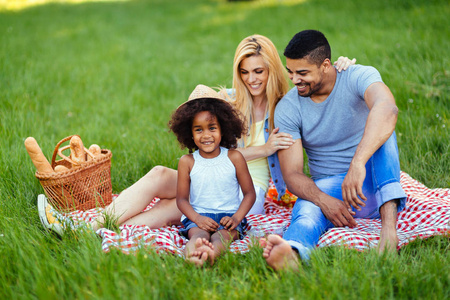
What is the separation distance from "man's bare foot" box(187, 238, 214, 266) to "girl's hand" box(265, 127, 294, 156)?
110cm

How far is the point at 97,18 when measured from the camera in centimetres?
1312

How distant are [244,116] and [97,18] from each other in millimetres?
10633

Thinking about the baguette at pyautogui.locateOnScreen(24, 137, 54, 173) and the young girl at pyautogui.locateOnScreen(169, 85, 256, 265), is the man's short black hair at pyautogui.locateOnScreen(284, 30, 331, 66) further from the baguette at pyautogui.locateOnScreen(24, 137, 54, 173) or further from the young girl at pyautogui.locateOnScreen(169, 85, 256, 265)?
the baguette at pyautogui.locateOnScreen(24, 137, 54, 173)

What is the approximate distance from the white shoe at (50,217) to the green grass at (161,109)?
87mm

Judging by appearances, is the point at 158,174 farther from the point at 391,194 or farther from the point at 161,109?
the point at 161,109

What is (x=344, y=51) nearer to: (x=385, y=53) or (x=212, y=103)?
(x=385, y=53)

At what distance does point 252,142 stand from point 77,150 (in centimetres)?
155

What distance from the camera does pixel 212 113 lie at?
11.0 ft

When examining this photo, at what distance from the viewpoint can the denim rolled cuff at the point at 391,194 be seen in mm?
3006

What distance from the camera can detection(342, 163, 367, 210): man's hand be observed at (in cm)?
302

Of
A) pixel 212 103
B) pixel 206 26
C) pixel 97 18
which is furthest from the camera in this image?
pixel 97 18

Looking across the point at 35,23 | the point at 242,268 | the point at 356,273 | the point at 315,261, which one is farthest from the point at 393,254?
the point at 35,23

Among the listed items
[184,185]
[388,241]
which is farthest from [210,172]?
[388,241]

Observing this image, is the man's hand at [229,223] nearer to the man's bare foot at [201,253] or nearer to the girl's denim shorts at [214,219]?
the girl's denim shorts at [214,219]
